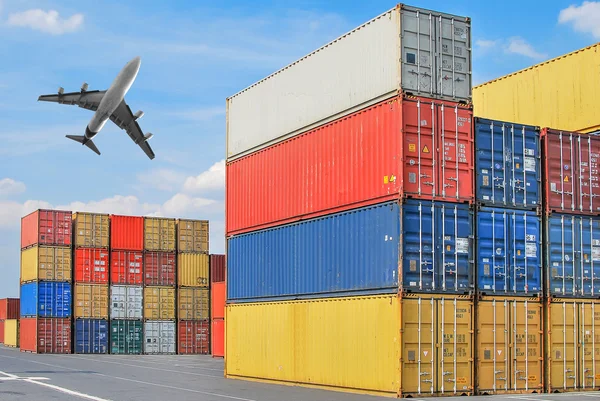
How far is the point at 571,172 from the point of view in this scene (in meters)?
25.0

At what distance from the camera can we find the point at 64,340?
5206cm

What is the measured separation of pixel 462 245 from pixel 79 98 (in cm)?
2572

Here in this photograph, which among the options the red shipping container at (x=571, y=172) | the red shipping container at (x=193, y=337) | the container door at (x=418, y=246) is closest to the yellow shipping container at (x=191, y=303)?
the red shipping container at (x=193, y=337)

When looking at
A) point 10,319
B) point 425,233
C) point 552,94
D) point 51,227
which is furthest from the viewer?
point 10,319

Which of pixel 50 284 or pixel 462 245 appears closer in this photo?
pixel 462 245

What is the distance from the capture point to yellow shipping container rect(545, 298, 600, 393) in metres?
23.7

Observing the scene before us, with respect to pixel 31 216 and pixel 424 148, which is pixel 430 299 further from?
pixel 31 216

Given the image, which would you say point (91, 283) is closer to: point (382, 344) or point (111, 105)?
point (111, 105)

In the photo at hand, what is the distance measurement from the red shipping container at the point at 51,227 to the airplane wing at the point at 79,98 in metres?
13.2

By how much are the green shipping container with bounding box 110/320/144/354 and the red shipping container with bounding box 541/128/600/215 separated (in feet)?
120

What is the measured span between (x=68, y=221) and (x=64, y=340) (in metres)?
8.07

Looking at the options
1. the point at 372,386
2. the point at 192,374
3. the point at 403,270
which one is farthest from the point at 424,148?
the point at 192,374

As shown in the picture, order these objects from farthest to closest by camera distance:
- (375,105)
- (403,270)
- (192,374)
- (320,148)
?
(192,374) < (320,148) < (375,105) < (403,270)

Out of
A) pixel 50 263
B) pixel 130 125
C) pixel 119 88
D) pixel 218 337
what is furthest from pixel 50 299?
pixel 119 88
